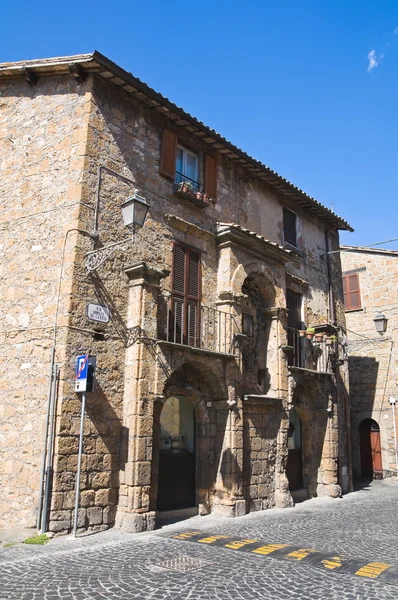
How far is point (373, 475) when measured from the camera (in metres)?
18.0

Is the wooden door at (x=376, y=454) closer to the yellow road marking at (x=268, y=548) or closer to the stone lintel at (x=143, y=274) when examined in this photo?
the yellow road marking at (x=268, y=548)

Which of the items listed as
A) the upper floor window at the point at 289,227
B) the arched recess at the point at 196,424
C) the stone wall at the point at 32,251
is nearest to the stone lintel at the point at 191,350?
the arched recess at the point at 196,424

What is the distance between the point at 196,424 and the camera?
1073cm

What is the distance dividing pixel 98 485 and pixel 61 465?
82 cm

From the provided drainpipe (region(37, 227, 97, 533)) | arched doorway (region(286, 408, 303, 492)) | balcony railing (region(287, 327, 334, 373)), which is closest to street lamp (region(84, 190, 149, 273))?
drainpipe (region(37, 227, 97, 533))

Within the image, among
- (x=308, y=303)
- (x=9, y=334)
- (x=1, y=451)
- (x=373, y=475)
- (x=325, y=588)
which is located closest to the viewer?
(x=325, y=588)

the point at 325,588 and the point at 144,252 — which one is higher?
the point at 144,252

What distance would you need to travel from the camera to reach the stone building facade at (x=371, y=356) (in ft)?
58.8

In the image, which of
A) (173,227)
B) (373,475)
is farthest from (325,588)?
(373,475)

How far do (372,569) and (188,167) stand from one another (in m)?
8.59

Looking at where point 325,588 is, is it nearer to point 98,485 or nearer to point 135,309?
point 98,485

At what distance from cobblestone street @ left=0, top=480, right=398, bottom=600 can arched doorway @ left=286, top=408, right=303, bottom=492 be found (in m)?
3.55

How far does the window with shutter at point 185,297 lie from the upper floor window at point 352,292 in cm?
1042

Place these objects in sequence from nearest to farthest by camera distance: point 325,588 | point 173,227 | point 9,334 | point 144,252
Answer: point 325,588
point 9,334
point 144,252
point 173,227
